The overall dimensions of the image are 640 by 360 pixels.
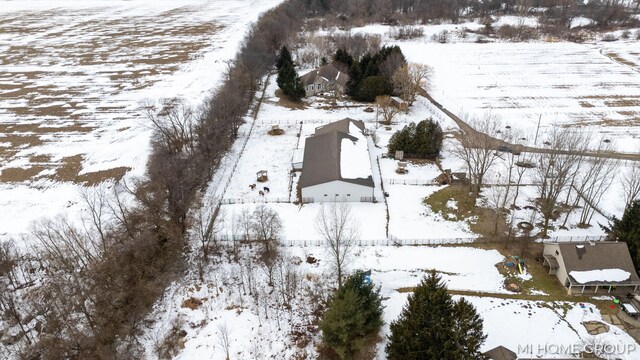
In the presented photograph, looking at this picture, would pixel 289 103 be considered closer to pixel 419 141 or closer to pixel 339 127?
pixel 339 127

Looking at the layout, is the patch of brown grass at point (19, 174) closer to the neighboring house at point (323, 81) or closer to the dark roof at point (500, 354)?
the neighboring house at point (323, 81)

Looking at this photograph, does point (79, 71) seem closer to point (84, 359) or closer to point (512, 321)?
point (84, 359)

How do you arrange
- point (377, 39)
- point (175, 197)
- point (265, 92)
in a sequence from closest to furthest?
point (175, 197) → point (265, 92) → point (377, 39)

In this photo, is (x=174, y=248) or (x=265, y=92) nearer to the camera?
(x=174, y=248)

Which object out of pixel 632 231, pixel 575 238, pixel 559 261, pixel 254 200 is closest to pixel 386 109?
pixel 254 200

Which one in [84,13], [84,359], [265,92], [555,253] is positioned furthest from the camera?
[84,13]

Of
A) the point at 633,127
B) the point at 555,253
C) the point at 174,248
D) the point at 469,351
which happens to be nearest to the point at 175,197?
the point at 174,248

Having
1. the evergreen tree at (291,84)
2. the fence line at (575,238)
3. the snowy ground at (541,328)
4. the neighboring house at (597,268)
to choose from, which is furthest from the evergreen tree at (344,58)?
the snowy ground at (541,328)
